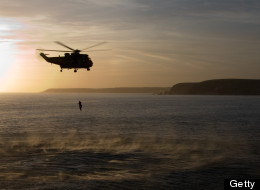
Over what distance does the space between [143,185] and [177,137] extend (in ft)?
110

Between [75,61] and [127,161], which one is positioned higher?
[75,61]

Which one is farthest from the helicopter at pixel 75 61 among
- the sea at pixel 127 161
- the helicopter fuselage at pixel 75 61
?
the sea at pixel 127 161

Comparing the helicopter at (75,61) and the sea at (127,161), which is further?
the helicopter at (75,61)

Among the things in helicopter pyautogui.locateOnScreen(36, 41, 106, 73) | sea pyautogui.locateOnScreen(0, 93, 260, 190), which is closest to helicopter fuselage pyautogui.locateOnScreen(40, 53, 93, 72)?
helicopter pyautogui.locateOnScreen(36, 41, 106, 73)

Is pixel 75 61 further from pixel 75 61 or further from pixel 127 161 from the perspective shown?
pixel 127 161

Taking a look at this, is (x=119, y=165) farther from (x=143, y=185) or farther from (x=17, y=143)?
(x=17, y=143)

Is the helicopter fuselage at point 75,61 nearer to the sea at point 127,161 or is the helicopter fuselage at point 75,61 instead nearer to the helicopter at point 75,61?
the helicopter at point 75,61

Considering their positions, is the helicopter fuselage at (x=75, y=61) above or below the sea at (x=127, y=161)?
above

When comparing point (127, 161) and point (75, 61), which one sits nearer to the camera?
point (127, 161)

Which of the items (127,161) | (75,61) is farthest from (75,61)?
(127,161)

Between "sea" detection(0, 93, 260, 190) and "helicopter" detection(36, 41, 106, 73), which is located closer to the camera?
"sea" detection(0, 93, 260, 190)

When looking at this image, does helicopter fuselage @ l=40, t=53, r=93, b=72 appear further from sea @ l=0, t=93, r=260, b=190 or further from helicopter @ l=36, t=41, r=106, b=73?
sea @ l=0, t=93, r=260, b=190

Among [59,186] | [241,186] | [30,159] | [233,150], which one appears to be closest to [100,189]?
[59,186]

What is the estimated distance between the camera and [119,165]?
134ft
